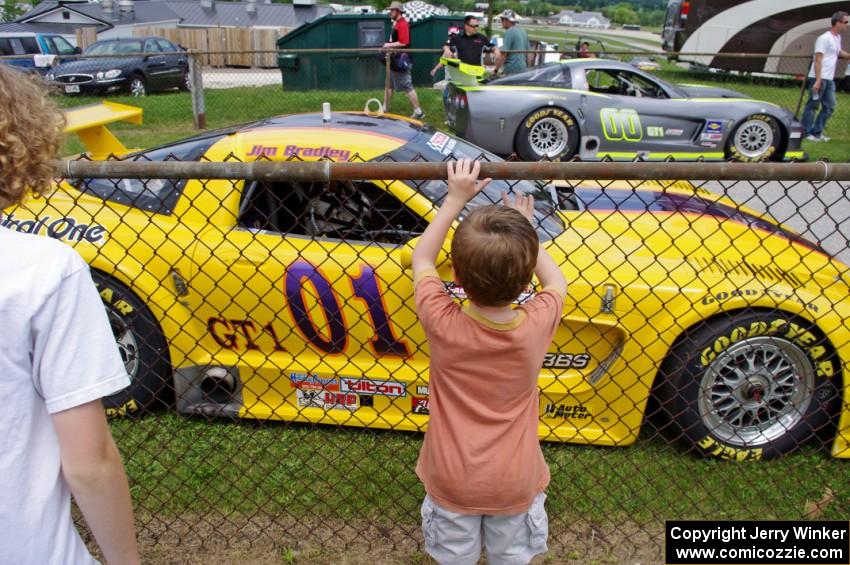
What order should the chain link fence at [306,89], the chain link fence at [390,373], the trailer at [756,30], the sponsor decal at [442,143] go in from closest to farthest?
the chain link fence at [390,373] → the sponsor decal at [442,143] → the chain link fence at [306,89] → the trailer at [756,30]

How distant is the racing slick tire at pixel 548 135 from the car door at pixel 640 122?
23 cm

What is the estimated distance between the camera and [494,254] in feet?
5.16

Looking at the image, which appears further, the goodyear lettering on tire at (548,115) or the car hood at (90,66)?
the car hood at (90,66)

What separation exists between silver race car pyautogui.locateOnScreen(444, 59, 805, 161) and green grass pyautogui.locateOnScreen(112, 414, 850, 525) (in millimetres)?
5630

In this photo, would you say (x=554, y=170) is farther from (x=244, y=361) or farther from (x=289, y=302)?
(x=244, y=361)

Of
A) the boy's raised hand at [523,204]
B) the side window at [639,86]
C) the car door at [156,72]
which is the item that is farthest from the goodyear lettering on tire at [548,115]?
the car door at [156,72]

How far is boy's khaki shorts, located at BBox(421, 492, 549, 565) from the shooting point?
1.84 meters

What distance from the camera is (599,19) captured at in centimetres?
10281

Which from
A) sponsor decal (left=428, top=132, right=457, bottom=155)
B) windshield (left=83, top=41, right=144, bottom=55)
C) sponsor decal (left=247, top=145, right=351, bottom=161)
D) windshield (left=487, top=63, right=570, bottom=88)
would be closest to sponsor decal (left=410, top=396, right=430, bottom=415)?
sponsor decal (left=247, top=145, right=351, bottom=161)

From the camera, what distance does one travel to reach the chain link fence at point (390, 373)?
2.79 metres

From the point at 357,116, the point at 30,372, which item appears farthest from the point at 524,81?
the point at 30,372

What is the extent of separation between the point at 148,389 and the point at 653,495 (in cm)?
226

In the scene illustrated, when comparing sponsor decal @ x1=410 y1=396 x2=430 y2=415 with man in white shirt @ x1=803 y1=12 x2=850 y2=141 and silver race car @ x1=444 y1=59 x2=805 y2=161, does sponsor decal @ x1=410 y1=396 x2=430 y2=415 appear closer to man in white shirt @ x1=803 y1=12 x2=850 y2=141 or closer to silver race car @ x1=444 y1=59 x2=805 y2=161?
silver race car @ x1=444 y1=59 x2=805 y2=161

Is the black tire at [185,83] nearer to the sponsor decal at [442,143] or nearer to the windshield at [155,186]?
the windshield at [155,186]
